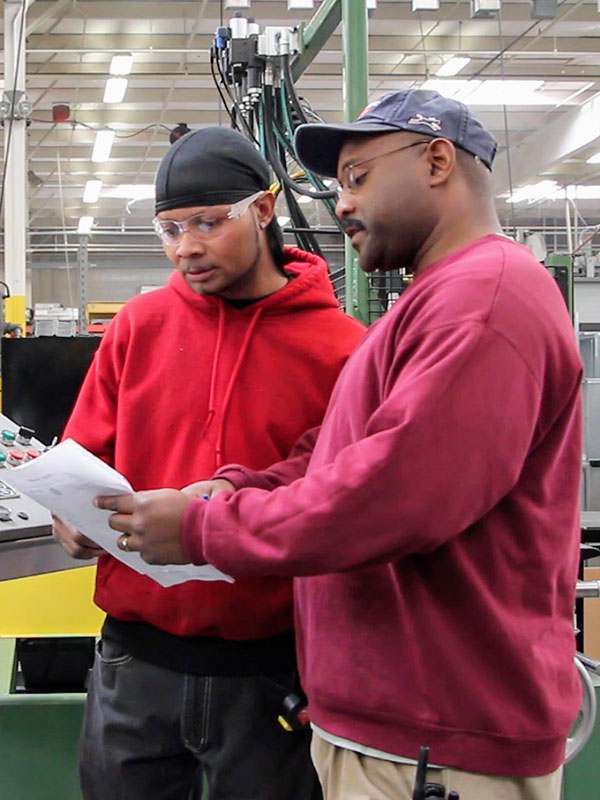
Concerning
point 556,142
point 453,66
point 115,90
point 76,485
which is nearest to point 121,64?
point 115,90

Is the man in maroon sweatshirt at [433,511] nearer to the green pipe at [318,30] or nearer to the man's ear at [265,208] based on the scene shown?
the man's ear at [265,208]

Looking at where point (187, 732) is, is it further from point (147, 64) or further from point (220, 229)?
point (147, 64)

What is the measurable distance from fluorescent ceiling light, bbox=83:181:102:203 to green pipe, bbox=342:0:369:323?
10341 millimetres

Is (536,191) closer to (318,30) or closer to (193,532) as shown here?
(318,30)

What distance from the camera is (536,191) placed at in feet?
37.1

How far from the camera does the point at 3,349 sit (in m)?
2.54

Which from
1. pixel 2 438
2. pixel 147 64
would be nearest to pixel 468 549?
pixel 2 438

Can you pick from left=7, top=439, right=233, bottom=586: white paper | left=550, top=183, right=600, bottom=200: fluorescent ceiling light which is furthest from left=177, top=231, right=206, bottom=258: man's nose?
left=550, top=183, right=600, bottom=200: fluorescent ceiling light

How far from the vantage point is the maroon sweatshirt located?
90cm

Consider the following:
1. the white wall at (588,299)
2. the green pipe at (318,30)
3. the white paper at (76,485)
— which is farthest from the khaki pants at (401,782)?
the white wall at (588,299)

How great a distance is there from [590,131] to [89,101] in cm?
447

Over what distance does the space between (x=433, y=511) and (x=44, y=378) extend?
187 centimetres

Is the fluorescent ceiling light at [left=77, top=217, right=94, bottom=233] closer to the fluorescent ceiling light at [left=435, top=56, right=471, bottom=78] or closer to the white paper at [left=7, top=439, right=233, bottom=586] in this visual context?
the fluorescent ceiling light at [left=435, top=56, right=471, bottom=78]

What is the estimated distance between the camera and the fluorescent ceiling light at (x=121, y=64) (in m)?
7.10
